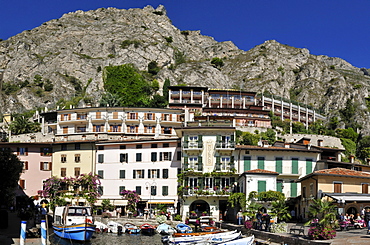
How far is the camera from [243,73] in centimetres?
18962

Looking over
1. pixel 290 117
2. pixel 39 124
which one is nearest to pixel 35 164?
pixel 39 124

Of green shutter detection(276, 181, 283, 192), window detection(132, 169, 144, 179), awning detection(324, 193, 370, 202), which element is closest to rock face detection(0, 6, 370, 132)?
window detection(132, 169, 144, 179)

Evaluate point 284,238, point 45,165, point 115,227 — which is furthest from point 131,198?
point 284,238

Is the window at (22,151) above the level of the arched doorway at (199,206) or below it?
above

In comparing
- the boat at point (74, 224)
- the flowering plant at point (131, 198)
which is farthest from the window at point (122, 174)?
the boat at point (74, 224)

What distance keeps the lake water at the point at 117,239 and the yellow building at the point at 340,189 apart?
58.7 ft

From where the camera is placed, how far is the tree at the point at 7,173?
4506cm

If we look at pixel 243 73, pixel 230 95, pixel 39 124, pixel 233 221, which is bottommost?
pixel 233 221

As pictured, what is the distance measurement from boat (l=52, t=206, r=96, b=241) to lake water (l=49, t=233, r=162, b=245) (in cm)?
73

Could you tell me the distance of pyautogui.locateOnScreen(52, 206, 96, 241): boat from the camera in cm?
5078

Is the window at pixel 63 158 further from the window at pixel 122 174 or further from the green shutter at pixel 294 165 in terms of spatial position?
the green shutter at pixel 294 165

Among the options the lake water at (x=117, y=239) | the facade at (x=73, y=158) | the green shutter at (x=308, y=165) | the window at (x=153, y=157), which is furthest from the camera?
the facade at (x=73, y=158)

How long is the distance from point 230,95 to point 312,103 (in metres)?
54.6

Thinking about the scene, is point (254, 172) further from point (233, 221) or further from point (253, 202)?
point (233, 221)
